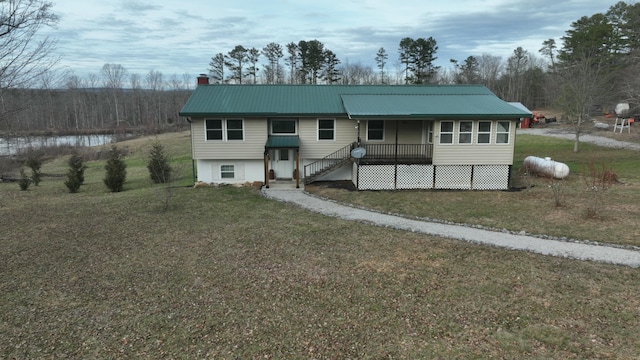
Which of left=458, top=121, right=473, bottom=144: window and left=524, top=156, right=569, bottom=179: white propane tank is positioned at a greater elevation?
left=458, top=121, right=473, bottom=144: window

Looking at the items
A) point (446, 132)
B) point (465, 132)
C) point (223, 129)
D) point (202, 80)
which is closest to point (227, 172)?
point (223, 129)

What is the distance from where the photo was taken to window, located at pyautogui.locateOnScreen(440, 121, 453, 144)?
1764cm

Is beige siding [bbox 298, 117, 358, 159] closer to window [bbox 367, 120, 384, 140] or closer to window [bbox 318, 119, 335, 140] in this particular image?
window [bbox 318, 119, 335, 140]

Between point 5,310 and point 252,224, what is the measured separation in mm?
6396

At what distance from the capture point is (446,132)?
17688 mm

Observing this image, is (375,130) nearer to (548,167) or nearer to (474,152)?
(474,152)

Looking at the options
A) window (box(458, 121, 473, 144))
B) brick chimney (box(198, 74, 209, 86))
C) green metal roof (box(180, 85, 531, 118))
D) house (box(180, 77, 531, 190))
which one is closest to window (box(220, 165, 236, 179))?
house (box(180, 77, 531, 190))

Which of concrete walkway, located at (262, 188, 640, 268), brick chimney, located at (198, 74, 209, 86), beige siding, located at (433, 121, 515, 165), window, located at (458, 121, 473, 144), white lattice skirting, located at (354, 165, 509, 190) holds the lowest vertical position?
concrete walkway, located at (262, 188, 640, 268)

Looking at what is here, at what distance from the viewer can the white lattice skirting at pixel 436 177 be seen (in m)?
17.5

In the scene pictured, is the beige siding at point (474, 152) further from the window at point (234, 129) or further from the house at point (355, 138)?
the window at point (234, 129)

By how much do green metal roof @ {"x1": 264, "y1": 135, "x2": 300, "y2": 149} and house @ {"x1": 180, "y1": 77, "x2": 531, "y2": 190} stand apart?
47mm

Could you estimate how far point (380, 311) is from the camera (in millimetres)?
6715

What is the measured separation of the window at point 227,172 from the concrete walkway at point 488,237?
187 inches

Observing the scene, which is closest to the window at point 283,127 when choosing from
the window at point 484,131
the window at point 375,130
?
the window at point 375,130
